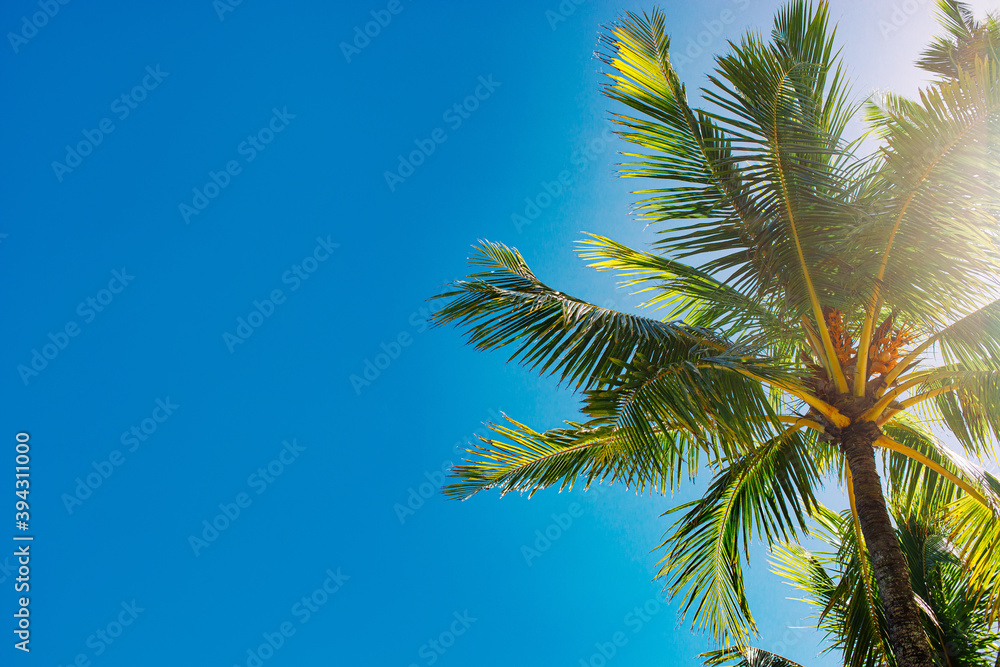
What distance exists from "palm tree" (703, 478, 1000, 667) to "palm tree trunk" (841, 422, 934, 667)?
57.0 inches

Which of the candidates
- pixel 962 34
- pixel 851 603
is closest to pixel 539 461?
pixel 851 603

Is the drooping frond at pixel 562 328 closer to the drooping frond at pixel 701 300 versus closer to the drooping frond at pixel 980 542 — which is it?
the drooping frond at pixel 701 300

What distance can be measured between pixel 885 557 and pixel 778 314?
228 cm

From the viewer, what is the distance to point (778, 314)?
21.2 feet

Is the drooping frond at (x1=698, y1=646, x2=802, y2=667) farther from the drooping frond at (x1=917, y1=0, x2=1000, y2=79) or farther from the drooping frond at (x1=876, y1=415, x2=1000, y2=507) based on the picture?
the drooping frond at (x1=917, y1=0, x2=1000, y2=79)

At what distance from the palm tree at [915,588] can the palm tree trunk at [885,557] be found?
4.75ft

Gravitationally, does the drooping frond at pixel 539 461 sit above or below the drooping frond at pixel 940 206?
below

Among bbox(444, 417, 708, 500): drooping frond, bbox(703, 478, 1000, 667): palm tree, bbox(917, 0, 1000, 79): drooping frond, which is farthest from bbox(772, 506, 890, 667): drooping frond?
bbox(917, 0, 1000, 79): drooping frond

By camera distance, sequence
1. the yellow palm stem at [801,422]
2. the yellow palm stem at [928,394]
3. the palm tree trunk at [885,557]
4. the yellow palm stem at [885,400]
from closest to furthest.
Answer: the palm tree trunk at [885,557]
the yellow palm stem at [885,400]
the yellow palm stem at [928,394]
the yellow palm stem at [801,422]

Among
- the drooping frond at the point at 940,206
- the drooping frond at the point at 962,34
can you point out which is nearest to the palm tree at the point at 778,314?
the drooping frond at the point at 940,206

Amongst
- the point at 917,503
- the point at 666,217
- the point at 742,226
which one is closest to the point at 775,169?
the point at 742,226

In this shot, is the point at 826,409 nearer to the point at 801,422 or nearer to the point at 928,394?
the point at 801,422

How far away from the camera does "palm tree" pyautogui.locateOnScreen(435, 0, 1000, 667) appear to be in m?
5.70

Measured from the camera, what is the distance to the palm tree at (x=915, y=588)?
7.12 meters
